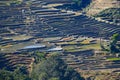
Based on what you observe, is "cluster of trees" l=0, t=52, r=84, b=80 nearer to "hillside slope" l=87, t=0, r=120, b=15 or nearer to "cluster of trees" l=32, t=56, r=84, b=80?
"cluster of trees" l=32, t=56, r=84, b=80

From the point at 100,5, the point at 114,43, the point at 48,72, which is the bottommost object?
the point at 48,72

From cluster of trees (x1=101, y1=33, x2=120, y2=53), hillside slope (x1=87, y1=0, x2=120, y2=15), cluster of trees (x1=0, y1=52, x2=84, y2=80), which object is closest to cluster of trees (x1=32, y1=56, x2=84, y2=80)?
cluster of trees (x1=0, y1=52, x2=84, y2=80)

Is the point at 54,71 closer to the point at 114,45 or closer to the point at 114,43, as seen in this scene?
the point at 114,45

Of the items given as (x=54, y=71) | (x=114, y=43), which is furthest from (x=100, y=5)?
(x=54, y=71)

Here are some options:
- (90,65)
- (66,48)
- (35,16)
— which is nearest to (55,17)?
(35,16)

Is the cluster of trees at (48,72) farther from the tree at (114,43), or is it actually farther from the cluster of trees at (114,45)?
the tree at (114,43)

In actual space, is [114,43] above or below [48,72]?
above

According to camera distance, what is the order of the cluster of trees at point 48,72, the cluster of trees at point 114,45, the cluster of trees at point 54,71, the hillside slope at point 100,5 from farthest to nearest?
the hillside slope at point 100,5 → the cluster of trees at point 114,45 → the cluster of trees at point 54,71 → the cluster of trees at point 48,72

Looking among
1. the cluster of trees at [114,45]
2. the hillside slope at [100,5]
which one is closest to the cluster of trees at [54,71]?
the cluster of trees at [114,45]

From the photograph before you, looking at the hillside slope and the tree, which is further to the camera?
the hillside slope

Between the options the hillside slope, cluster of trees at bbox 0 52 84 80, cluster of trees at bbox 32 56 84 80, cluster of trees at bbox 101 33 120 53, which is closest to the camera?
cluster of trees at bbox 0 52 84 80

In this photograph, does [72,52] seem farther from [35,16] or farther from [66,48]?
[35,16]
